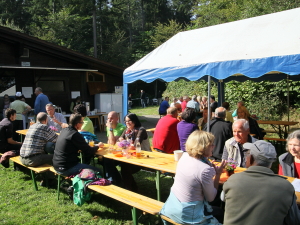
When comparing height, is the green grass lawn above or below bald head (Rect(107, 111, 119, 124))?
below

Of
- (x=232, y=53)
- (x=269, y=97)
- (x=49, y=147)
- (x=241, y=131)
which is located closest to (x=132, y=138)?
(x=49, y=147)

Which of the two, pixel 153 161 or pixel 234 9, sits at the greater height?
pixel 234 9

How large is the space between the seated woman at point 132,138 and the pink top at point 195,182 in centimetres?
182

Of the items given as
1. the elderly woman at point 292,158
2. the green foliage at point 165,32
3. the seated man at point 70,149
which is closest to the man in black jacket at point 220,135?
the elderly woman at point 292,158

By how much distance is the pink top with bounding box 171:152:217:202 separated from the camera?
2234 mm

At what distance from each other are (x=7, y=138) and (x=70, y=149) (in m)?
2.35

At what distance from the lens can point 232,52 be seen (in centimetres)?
464

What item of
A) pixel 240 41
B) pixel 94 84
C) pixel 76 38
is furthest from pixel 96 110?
pixel 76 38

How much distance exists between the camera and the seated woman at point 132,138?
161 inches

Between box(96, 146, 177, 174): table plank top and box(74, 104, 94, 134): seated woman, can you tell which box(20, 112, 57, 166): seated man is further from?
box(96, 146, 177, 174): table plank top

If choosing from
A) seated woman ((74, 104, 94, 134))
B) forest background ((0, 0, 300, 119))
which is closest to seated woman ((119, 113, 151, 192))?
seated woman ((74, 104, 94, 134))

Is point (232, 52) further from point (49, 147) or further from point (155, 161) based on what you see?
point (49, 147)

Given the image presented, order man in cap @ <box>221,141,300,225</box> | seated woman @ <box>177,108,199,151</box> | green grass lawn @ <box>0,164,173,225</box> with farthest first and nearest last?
seated woman @ <box>177,108,199,151</box> → green grass lawn @ <box>0,164,173,225</box> → man in cap @ <box>221,141,300,225</box>

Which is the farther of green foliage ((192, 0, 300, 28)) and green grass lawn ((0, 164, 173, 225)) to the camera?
green foliage ((192, 0, 300, 28))
